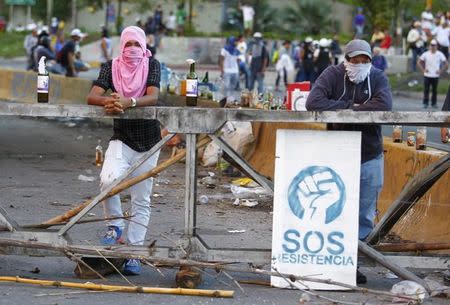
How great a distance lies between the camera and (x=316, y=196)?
7.96m

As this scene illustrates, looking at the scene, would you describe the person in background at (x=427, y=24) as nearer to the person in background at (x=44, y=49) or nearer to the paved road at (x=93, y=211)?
the person in background at (x=44, y=49)

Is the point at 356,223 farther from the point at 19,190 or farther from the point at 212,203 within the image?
the point at 19,190

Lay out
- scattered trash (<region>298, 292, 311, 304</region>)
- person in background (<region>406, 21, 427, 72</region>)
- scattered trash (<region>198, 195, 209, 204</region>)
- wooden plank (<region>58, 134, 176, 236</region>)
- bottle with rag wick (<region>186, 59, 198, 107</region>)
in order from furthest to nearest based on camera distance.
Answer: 1. person in background (<region>406, 21, 427, 72</region>)
2. scattered trash (<region>198, 195, 209, 204</region>)
3. bottle with rag wick (<region>186, 59, 198, 107</region>)
4. wooden plank (<region>58, 134, 176, 236</region>)
5. scattered trash (<region>298, 292, 311, 304</region>)

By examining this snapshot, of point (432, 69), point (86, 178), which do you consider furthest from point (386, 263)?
point (432, 69)

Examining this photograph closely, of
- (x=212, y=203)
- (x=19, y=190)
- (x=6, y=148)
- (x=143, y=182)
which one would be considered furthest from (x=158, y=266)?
(x=6, y=148)

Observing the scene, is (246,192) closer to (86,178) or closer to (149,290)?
(86,178)

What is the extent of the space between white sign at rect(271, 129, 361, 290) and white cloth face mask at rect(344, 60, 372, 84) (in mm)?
628

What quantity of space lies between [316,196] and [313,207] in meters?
0.08

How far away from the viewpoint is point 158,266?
8.48m

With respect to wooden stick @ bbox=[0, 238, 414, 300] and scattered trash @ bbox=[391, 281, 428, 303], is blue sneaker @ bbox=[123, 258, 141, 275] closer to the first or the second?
wooden stick @ bbox=[0, 238, 414, 300]

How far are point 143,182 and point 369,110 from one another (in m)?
1.70

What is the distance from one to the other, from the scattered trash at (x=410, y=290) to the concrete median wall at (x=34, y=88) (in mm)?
17282

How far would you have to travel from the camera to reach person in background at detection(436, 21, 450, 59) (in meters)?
37.3

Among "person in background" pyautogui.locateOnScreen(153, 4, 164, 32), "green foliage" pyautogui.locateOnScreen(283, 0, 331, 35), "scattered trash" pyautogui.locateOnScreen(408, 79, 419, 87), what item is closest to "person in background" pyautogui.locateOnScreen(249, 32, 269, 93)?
"scattered trash" pyautogui.locateOnScreen(408, 79, 419, 87)
